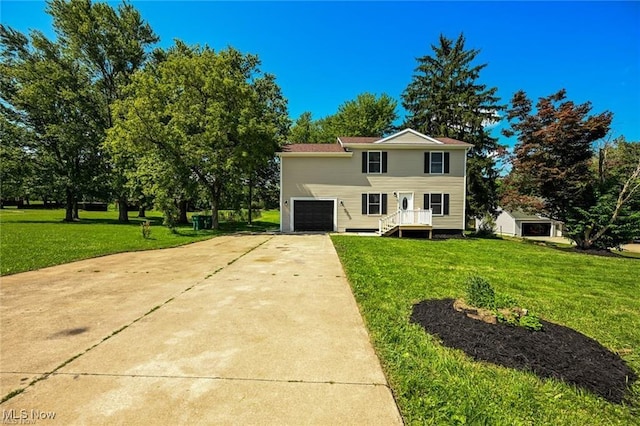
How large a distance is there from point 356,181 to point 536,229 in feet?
92.3

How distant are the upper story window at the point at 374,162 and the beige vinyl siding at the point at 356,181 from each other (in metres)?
0.25

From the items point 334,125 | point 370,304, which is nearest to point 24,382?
point 370,304

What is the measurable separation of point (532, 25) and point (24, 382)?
14.7 m

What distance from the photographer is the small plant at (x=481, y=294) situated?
13.3 ft

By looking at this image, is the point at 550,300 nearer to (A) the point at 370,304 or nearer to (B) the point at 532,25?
(A) the point at 370,304

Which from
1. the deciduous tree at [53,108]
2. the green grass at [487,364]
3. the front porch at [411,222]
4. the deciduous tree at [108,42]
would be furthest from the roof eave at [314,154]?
the deciduous tree at [53,108]

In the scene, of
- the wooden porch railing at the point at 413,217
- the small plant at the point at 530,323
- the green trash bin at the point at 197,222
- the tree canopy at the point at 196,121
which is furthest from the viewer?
the green trash bin at the point at 197,222

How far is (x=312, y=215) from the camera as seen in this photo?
17969 mm

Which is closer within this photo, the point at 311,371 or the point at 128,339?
the point at 311,371

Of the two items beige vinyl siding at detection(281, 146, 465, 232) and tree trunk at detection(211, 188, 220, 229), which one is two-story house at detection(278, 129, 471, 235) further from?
tree trunk at detection(211, 188, 220, 229)

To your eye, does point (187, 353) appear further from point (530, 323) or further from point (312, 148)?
point (312, 148)

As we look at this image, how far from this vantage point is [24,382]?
8.51 ft

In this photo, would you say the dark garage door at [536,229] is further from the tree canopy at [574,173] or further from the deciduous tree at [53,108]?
the deciduous tree at [53,108]

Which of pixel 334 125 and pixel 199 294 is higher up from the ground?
pixel 334 125
